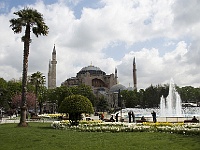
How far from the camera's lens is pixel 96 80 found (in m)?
120

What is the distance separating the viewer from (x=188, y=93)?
92.8m

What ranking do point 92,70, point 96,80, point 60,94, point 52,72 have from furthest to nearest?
1. point 92,70
2. point 96,80
3. point 52,72
4. point 60,94

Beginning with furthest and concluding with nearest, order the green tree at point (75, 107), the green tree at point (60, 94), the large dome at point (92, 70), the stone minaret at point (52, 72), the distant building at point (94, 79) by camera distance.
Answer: the large dome at point (92, 70)
the distant building at point (94, 79)
the stone minaret at point (52, 72)
the green tree at point (60, 94)
the green tree at point (75, 107)

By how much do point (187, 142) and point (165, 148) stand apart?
1496mm

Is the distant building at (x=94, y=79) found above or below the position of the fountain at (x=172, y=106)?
above

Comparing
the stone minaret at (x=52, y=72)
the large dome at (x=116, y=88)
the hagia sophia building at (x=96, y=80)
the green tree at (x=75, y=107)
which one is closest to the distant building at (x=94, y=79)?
the hagia sophia building at (x=96, y=80)

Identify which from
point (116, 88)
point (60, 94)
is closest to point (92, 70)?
point (116, 88)

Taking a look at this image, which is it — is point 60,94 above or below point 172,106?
above

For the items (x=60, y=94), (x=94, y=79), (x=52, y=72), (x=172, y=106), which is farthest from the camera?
(x=94, y=79)

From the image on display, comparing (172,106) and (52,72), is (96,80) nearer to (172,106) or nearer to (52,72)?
(52,72)

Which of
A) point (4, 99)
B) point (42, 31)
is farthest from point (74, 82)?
point (42, 31)

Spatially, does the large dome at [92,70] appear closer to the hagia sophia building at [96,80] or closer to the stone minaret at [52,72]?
the hagia sophia building at [96,80]

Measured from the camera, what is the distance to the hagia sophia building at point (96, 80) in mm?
108531

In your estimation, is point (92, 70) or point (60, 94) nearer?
point (60, 94)
